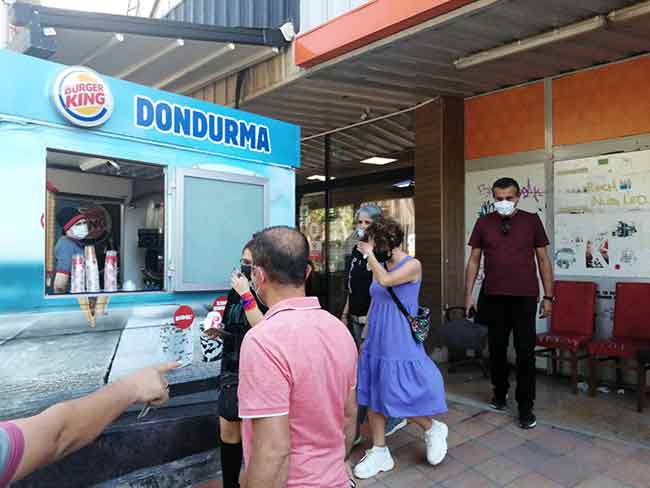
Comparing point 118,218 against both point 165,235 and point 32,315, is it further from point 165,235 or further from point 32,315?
point 32,315

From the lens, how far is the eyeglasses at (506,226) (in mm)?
4192

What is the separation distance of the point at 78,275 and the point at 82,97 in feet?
3.42

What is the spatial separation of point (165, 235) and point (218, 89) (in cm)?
390

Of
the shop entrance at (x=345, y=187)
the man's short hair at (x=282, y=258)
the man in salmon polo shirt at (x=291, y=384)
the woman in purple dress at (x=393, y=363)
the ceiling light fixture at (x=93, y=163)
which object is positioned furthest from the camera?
the shop entrance at (x=345, y=187)

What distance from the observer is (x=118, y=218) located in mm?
3670

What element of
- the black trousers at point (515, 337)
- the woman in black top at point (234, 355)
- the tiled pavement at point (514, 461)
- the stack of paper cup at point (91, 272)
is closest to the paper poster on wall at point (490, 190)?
the black trousers at point (515, 337)

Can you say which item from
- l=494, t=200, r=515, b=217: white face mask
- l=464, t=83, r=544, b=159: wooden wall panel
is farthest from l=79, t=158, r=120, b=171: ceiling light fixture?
l=464, t=83, r=544, b=159: wooden wall panel

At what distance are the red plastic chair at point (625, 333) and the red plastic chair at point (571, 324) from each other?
0.15 m

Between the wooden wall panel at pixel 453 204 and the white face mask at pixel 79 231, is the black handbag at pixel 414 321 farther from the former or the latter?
the wooden wall panel at pixel 453 204

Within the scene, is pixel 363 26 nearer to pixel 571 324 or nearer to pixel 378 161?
pixel 378 161

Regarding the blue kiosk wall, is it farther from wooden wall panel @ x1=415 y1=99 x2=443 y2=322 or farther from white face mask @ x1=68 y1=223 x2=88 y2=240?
wooden wall panel @ x1=415 y1=99 x2=443 y2=322

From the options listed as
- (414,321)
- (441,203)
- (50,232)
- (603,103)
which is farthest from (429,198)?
(50,232)

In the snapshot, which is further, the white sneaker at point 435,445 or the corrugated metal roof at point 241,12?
the corrugated metal roof at point 241,12

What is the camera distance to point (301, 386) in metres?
1.47
